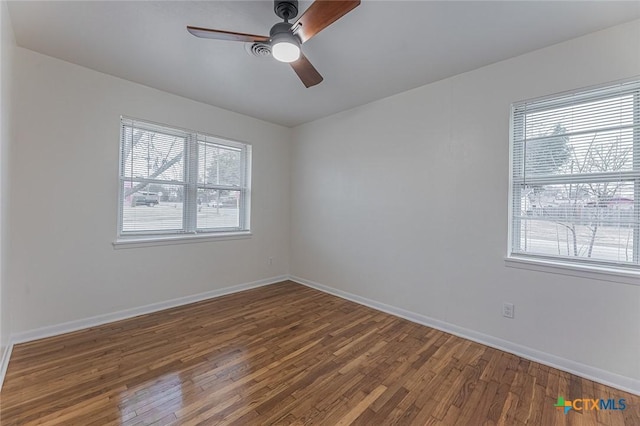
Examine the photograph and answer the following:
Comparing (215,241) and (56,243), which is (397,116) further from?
(56,243)

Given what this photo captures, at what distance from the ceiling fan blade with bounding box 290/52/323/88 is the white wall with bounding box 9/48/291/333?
6.39 ft

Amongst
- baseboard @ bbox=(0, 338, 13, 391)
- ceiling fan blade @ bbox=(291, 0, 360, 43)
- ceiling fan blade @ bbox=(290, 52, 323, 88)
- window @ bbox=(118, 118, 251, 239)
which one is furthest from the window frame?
ceiling fan blade @ bbox=(291, 0, 360, 43)

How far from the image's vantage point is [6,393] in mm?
1768

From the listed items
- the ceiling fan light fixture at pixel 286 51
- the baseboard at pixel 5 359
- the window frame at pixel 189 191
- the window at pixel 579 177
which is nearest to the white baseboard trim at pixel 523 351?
the window at pixel 579 177

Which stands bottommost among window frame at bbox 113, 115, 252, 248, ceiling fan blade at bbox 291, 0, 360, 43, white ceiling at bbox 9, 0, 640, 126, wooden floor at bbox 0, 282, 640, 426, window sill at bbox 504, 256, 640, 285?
wooden floor at bbox 0, 282, 640, 426

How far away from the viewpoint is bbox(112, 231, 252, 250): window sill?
2979 mm

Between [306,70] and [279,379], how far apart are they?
2.38m

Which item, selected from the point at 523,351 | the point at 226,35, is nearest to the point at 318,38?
the point at 226,35

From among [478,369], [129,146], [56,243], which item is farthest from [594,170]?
[56,243]

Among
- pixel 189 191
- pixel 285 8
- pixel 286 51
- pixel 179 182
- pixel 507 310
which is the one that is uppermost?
pixel 285 8

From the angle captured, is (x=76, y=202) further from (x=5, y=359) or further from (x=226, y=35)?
(x=226, y=35)

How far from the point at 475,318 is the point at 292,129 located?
3767mm

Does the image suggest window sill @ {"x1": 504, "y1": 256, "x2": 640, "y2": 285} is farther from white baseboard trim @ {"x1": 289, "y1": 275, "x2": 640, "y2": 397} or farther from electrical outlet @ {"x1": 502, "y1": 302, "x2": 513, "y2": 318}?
white baseboard trim @ {"x1": 289, "y1": 275, "x2": 640, "y2": 397}

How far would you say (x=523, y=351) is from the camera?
2.33 meters
